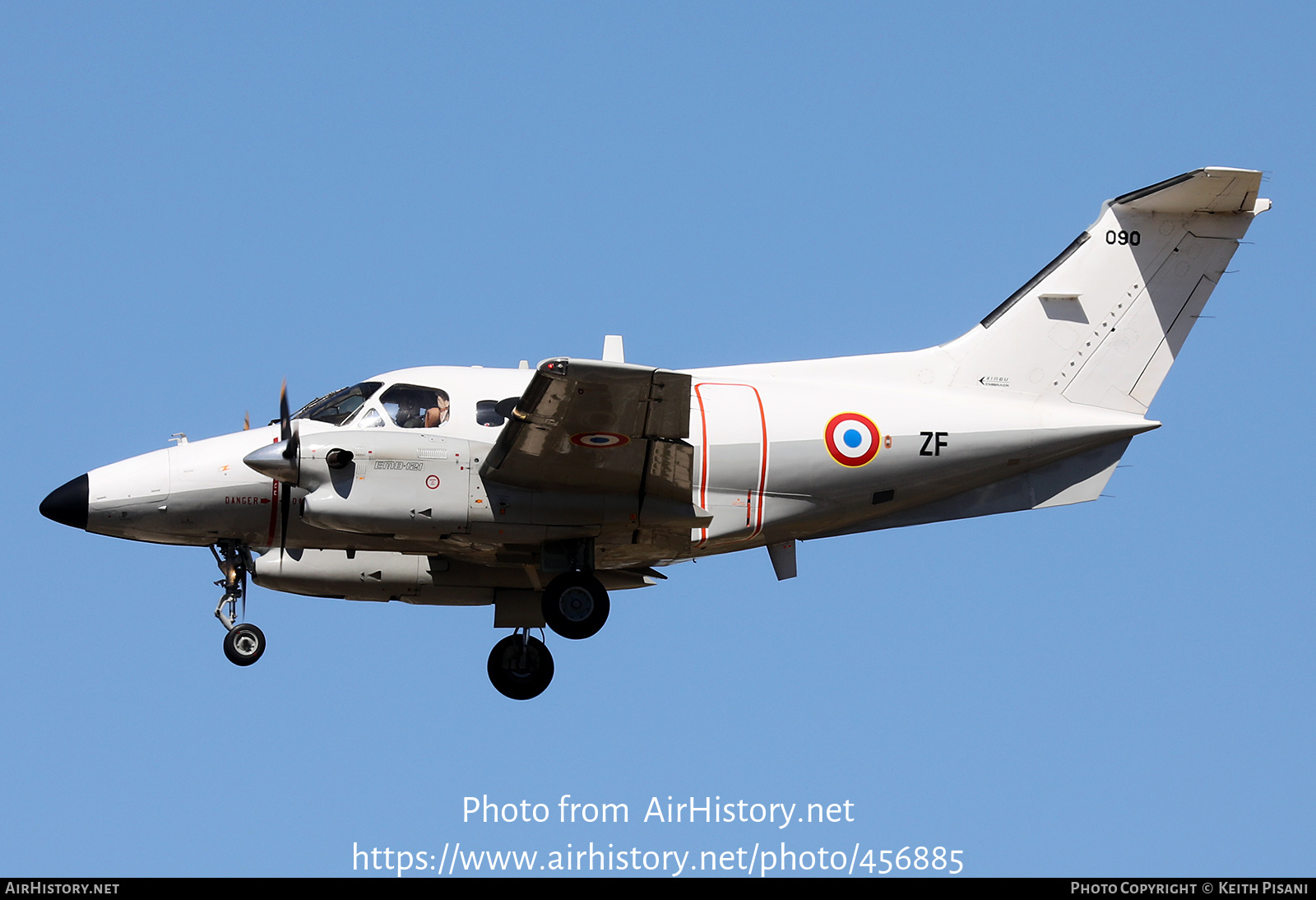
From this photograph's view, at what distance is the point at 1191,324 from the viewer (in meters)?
Result: 17.9

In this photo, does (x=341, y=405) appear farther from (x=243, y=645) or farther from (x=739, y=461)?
(x=739, y=461)

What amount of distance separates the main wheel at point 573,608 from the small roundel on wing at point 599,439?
1.62 metres

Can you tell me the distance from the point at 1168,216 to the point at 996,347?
272 centimetres

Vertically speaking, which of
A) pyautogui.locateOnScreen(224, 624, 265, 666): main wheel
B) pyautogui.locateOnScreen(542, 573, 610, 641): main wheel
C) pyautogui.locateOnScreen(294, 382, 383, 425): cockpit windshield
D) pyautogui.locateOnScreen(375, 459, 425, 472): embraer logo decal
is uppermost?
pyautogui.locateOnScreen(294, 382, 383, 425): cockpit windshield

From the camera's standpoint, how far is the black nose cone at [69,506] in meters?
16.2

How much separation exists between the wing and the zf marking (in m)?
2.68

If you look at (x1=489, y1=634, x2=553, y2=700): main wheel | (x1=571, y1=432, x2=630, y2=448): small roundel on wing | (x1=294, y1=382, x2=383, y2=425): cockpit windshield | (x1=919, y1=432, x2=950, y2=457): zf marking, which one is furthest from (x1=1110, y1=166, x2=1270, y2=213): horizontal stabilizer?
(x1=294, y1=382, x2=383, y2=425): cockpit windshield

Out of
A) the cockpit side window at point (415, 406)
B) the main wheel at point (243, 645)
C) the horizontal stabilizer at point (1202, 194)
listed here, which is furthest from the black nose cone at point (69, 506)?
the horizontal stabilizer at point (1202, 194)

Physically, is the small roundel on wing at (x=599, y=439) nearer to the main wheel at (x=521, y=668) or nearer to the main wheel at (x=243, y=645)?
the main wheel at (x=521, y=668)

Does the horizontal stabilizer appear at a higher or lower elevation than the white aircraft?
higher

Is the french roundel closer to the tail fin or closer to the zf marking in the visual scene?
the zf marking

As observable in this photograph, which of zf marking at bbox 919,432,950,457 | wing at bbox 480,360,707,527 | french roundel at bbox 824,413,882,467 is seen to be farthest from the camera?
zf marking at bbox 919,432,950,457

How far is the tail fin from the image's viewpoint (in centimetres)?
1750
